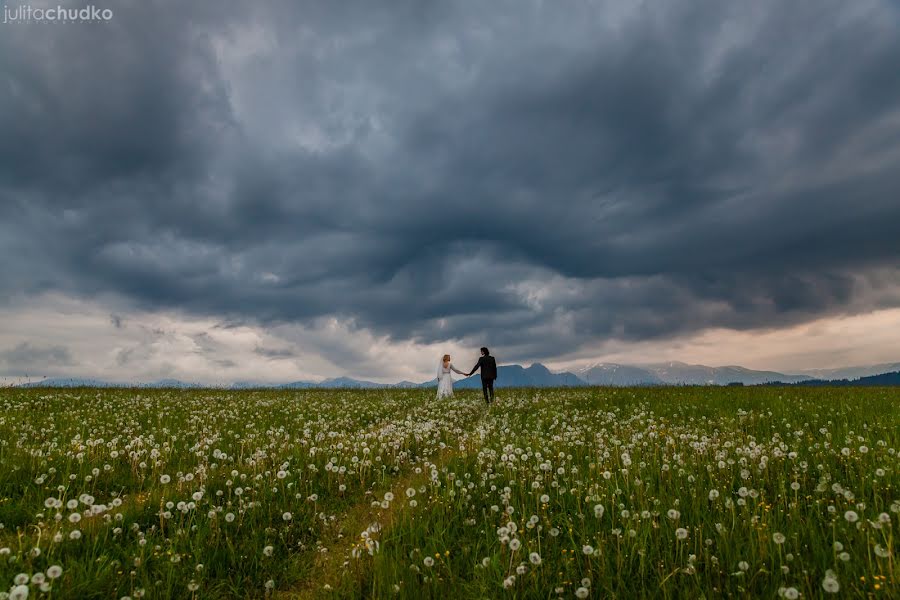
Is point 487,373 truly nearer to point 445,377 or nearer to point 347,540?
point 445,377

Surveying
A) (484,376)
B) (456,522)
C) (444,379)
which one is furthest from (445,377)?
(456,522)

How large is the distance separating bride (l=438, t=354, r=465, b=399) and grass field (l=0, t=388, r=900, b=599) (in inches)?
722

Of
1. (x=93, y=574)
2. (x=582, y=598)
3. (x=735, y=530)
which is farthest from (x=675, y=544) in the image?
(x=93, y=574)

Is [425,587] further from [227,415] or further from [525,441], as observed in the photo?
[227,415]

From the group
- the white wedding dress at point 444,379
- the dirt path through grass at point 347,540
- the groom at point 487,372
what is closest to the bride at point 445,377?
the white wedding dress at point 444,379

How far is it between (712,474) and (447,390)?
23.2m

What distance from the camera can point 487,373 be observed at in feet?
83.6

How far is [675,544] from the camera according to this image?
5312mm

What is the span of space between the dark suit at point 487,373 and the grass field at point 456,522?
13.7 metres

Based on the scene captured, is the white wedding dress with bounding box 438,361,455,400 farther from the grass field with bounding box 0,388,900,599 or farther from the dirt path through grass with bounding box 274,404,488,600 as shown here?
the dirt path through grass with bounding box 274,404,488,600

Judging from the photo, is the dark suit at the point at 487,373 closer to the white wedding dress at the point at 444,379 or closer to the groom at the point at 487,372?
the groom at the point at 487,372

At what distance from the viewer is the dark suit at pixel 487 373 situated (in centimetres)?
2529

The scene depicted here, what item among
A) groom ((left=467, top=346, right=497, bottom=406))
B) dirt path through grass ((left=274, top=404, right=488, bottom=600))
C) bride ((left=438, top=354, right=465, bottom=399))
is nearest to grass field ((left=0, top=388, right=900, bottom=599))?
dirt path through grass ((left=274, top=404, right=488, bottom=600))

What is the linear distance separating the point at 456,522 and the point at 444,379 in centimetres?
2392
